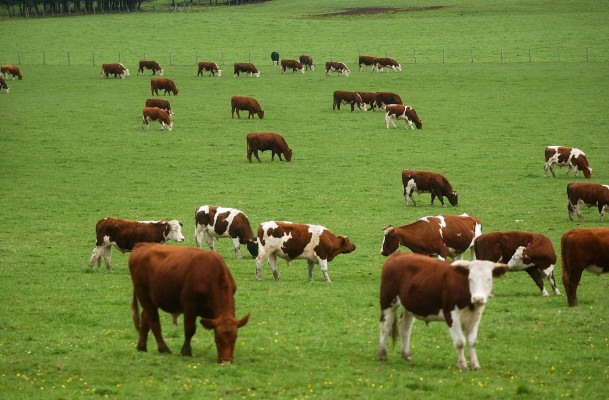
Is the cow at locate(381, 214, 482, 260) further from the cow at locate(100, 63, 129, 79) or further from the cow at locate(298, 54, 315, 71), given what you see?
the cow at locate(298, 54, 315, 71)

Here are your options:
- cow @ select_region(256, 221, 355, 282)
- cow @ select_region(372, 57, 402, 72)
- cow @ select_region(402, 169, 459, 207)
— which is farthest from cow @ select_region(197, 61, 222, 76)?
cow @ select_region(256, 221, 355, 282)

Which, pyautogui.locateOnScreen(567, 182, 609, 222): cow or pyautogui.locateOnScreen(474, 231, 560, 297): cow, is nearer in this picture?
pyautogui.locateOnScreen(474, 231, 560, 297): cow

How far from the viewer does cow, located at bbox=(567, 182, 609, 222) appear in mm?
30500

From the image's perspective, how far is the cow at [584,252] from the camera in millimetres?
19156

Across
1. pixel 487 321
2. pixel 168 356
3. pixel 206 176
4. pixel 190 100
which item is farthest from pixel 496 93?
pixel 168 356

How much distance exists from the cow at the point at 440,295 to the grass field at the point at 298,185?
535 mm

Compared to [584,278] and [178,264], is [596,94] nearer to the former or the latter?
[584,278]

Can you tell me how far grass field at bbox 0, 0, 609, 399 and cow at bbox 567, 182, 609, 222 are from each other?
1.77ft

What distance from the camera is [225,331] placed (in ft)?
47.1

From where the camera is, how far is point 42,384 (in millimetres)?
13680

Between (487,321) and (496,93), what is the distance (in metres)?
46.0

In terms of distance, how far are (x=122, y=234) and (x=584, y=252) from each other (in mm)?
10866

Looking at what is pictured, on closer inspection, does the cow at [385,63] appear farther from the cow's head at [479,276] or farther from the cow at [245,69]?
the cow's head at [479,276]

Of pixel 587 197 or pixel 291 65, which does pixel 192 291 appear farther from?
pixel 291 65
